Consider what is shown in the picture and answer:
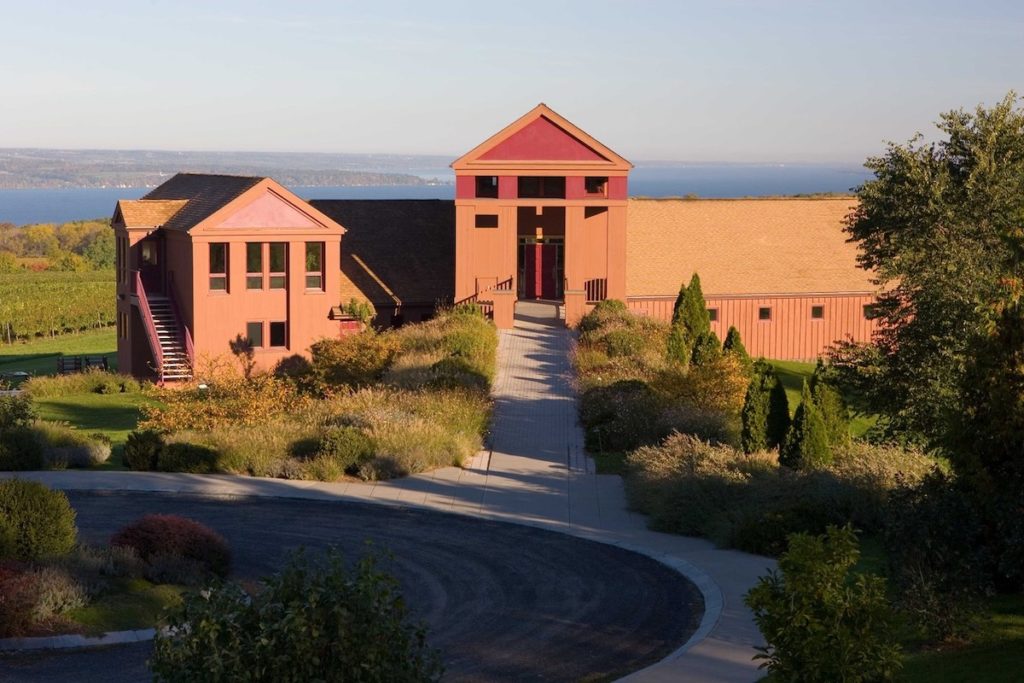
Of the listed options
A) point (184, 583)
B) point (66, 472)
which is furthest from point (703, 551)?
Answer: point (66, 472)

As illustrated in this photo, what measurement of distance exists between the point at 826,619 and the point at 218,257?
35.1m

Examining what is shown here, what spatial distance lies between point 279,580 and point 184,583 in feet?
27.1

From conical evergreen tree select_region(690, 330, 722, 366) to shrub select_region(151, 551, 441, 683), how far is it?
86.5 ft

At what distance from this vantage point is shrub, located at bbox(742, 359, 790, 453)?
1047 inches

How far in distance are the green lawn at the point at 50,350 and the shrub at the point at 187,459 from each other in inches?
1139

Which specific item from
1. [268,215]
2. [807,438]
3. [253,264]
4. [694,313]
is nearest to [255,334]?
[253,264]

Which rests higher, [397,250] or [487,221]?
[487,221]

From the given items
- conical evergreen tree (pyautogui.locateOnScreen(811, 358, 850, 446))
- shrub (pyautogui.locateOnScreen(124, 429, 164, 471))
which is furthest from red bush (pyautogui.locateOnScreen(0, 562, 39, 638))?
conical evergreen tree (pyautogui.locateOnScreen(811, 358, 850, 446))

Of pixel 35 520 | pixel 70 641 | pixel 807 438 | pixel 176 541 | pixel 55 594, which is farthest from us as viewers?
pixel 807 438

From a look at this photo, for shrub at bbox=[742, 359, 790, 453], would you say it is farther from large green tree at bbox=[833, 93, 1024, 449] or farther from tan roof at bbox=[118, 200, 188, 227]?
tan roof at bbox=[118, 200, 188, 227]

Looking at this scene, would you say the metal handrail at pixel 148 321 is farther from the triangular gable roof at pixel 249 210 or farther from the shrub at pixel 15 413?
the shrub at pixel 15 413

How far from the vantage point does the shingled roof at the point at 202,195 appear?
1686 inches

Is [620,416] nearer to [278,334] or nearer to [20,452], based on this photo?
[20,452]

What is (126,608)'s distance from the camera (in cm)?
1595
